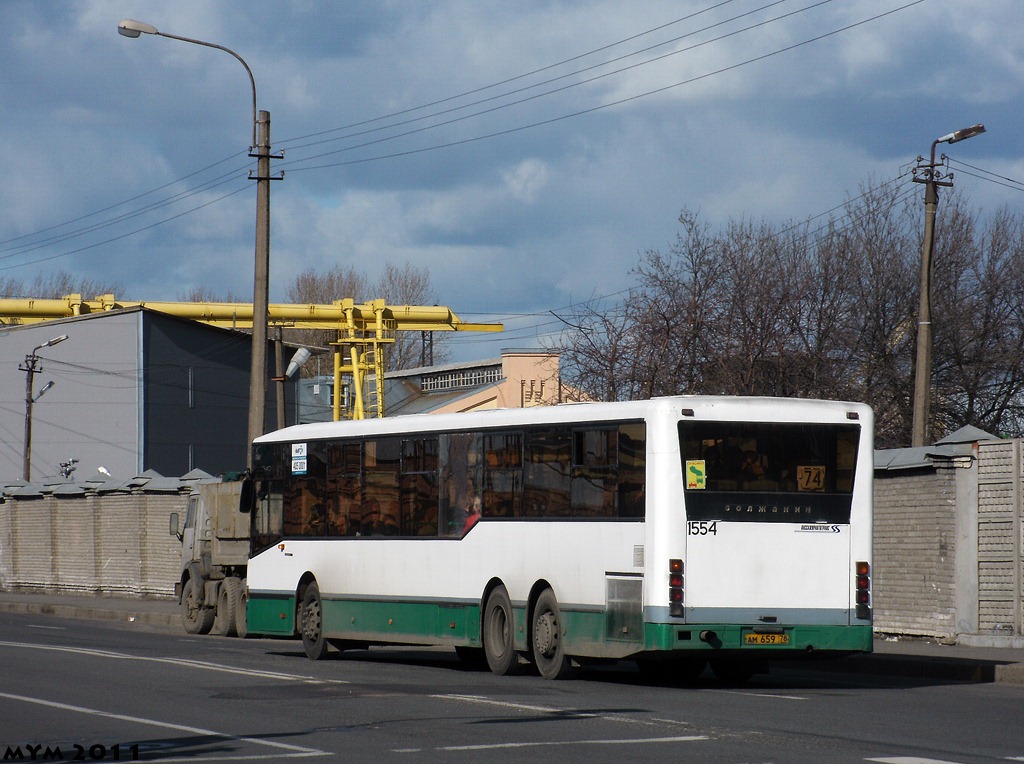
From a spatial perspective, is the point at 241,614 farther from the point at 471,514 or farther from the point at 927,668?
the point at 927,668

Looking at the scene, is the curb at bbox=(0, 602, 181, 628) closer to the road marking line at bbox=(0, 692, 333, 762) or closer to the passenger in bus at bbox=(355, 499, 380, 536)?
the passenger in bus at bbox=(355, 499, 380, 536)

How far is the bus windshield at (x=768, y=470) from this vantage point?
50.4ft

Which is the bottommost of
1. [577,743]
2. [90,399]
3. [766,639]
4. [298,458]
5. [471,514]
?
[577,743]

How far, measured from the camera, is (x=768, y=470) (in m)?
15.7

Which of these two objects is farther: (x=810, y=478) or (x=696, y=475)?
(x=810, y=478)

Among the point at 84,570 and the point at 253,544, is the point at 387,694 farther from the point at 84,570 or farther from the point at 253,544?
the point at 84,570

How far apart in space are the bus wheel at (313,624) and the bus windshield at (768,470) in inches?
274

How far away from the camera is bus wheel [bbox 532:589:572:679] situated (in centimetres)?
1641

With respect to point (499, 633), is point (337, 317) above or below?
above

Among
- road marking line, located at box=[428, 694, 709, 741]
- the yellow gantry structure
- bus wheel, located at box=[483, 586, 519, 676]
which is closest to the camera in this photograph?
road marking line, located at box=[428, 694, 709, 741]

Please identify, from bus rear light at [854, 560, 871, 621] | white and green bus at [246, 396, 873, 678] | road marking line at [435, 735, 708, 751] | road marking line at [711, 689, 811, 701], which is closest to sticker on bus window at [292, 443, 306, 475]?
white and green bus at [246, 396, 873, 678]

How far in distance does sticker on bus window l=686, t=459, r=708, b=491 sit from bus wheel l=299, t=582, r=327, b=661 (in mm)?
6908

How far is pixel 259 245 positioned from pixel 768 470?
15560 millimetres

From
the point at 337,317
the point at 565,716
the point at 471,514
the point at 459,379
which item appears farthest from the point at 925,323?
the point at 459,379
